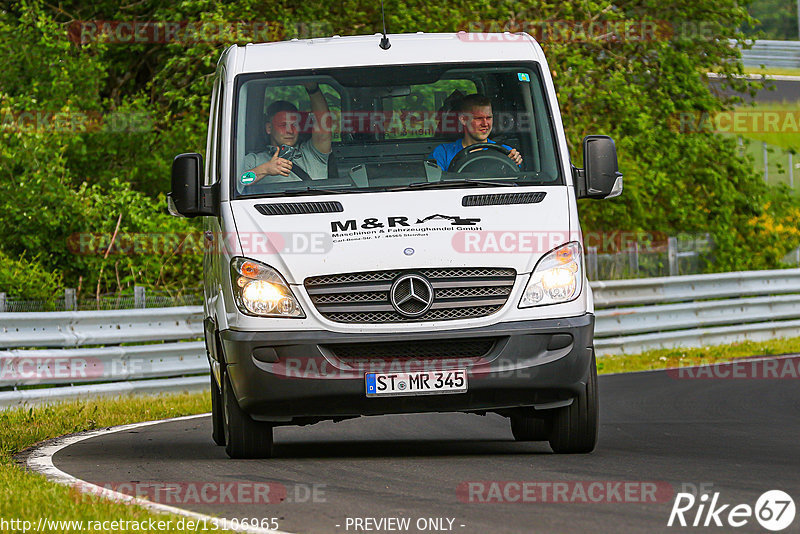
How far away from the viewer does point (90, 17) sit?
2531 centimetres

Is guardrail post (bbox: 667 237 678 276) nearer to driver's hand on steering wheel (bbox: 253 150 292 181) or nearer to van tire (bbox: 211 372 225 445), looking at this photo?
van tire (bbox: 211 372 225 445)

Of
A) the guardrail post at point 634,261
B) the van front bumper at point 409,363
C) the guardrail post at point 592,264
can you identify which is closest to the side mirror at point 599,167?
the van front bumper at point 409,363

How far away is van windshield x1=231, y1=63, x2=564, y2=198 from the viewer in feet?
29.3

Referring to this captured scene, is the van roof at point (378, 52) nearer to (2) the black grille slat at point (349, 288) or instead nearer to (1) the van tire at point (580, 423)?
(2) the black grille slat at point (349, 288)

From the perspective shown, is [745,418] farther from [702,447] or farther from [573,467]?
[573,467]

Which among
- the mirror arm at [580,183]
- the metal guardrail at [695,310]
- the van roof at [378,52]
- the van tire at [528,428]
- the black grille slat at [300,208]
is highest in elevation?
the van roof at [378,52]

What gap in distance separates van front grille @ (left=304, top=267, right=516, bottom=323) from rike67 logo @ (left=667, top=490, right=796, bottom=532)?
194cm

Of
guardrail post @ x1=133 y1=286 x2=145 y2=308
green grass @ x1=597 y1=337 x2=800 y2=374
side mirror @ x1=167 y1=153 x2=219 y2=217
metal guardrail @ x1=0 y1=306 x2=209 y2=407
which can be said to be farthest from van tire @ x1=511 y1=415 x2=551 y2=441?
green grass @ x1=597 y1=337 x2=800 y2=374

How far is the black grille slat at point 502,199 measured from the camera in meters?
8.60

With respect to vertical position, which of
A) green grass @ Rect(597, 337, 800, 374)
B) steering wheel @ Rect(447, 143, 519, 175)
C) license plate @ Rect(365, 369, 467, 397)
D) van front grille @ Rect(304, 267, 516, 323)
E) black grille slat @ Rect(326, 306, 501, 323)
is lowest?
green grass @ Rect(597, 337, 800, 374)

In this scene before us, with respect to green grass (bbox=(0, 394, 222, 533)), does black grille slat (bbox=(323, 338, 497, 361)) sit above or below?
above

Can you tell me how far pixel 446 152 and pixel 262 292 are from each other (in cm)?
151

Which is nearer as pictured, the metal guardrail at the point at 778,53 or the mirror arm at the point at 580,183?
the mirror arm at the point at 580,183

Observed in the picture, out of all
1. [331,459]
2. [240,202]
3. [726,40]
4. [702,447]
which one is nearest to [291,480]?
[331,459]
